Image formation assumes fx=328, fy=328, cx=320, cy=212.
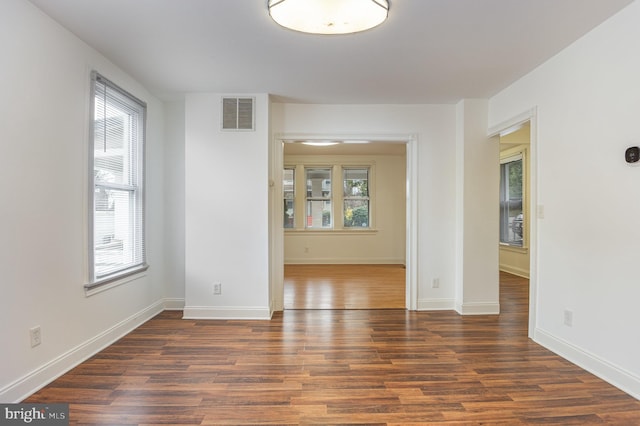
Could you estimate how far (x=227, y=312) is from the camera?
3.71 meters

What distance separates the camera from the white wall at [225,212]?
3.68m

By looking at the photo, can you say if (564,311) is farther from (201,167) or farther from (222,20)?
(201,167)

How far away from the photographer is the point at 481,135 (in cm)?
389

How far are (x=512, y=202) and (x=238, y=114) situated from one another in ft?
18.0

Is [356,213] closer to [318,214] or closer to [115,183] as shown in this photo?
[318,214]

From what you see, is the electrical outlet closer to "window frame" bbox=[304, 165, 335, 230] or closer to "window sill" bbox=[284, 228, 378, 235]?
"window sill" bbox=[284, 228, 378, 235]

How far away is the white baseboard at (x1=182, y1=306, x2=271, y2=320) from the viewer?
3.70 meters

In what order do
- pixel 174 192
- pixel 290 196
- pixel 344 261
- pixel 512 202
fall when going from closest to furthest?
pixel 174 192 → pixel 512 202 → pixel 344 261 → pixel 290 196

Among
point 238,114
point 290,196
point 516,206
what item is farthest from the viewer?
point 290,196

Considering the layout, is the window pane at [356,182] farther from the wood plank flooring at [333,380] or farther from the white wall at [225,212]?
the wood plank flooring at [333,380]

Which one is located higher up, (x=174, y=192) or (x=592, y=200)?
(x=174, y=192)

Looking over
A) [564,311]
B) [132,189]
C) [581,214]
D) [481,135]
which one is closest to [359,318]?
[564,311]

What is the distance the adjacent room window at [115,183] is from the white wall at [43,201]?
14 cm

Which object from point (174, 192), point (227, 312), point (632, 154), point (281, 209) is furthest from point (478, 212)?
point (174, 192)
